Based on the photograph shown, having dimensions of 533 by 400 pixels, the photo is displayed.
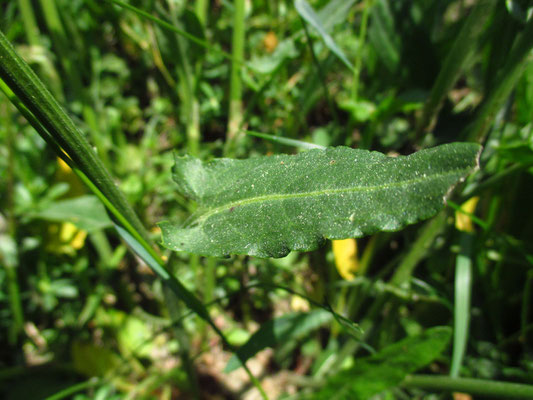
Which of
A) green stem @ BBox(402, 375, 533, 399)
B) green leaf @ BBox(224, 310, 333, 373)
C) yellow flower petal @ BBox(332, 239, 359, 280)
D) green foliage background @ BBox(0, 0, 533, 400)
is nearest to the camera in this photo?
green stem @ BBox(402, 375, 533, 399)

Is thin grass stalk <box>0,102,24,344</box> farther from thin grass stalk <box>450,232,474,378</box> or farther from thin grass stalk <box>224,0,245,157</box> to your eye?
thin grass stalk <box>450,232,474,378</box>

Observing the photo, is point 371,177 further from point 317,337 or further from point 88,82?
point 88,82

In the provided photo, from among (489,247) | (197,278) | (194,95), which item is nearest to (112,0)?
(194,95)

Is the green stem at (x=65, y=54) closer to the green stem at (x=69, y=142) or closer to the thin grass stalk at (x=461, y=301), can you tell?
the green stem at (x=69, y=142)

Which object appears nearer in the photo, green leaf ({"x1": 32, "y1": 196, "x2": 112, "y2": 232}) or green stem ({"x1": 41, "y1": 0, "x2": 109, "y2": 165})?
green leaf ({"x1": 32, "y1": 196, "x2": 112, "y2": 232})

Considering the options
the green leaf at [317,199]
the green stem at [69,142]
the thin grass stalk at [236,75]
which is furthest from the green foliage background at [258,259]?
the green leaf at [317,199]

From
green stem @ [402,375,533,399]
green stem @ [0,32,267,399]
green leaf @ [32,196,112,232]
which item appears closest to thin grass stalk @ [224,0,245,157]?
green leaf @ [32,196,112,232]
